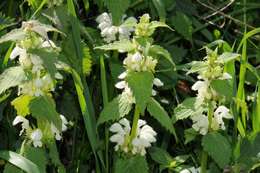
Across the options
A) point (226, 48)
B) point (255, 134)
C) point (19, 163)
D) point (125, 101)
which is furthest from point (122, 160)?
point (226, 48)

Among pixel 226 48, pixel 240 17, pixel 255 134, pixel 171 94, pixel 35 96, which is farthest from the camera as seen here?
pixel 240 17

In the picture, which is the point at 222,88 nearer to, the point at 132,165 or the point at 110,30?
the point at 132,165

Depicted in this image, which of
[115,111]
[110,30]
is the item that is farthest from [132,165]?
[110,30]

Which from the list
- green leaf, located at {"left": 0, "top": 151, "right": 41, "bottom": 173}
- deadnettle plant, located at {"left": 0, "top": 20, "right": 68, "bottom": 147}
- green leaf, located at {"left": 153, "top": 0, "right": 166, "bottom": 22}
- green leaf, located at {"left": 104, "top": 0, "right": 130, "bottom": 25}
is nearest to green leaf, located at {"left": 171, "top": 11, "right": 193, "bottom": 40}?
green leaf, located at {"left": 153, "top": 0, "right": 166, "bottom": 22}

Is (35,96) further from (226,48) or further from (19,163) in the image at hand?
(226,48)

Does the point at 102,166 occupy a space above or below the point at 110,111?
below

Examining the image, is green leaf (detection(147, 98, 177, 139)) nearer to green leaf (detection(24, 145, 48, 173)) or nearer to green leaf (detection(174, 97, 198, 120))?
green leaf (detection(174, 97, 198, 120))
